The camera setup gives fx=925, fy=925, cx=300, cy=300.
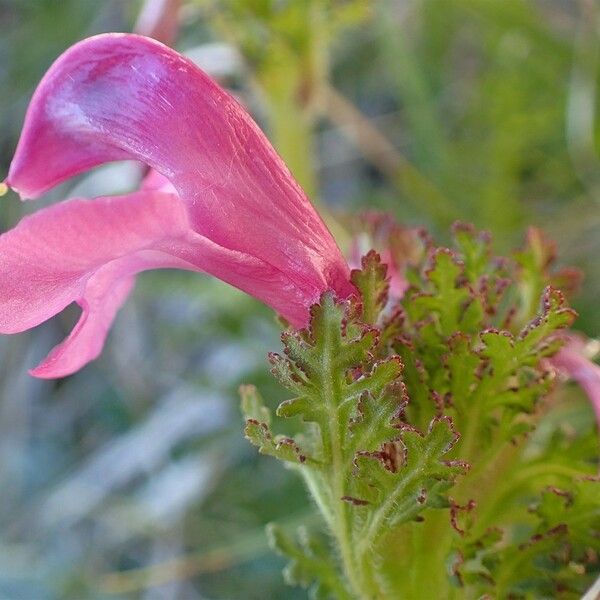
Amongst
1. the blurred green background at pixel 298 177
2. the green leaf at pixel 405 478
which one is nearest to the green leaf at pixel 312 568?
the green leaf at pixel 405 478

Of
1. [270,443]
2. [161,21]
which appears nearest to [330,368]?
[270,443]

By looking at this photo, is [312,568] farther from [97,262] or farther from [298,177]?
[298,177]

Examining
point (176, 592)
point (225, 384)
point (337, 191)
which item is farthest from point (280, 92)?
point (337, 191)

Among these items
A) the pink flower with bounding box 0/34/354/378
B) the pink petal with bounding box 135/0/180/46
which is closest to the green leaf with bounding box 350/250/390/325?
the pink flower with bounding box 0/34/354/378

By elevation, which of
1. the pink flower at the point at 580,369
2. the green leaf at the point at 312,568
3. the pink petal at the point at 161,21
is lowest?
the green leaf at the point at 312,568

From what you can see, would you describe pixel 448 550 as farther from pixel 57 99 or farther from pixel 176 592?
pixel 176 592

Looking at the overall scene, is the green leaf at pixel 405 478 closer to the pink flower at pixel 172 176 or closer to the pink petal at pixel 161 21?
the pink flower at pixel 172 176
